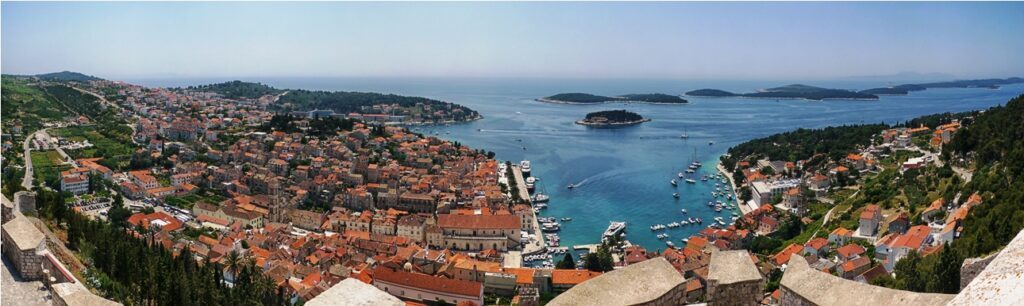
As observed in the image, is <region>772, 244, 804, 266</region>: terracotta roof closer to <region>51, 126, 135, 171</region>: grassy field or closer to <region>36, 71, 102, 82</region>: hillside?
<region>51, 126, 135, 171</region>: grassy field

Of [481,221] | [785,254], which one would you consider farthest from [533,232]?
[785,254]

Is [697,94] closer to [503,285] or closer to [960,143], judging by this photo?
[960,143]

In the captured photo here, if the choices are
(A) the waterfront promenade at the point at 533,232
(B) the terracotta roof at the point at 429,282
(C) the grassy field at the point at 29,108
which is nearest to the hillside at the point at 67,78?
(C) the grassy field at the point at 29,108

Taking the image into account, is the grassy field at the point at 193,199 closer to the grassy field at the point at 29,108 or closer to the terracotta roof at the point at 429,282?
the terracotta roof at the point at 429,282

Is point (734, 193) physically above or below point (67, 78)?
below

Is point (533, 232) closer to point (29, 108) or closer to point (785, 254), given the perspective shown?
point (785, 254)

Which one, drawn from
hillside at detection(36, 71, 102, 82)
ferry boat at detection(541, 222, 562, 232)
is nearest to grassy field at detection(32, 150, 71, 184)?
ferry boat at detection(541, 222, 562, 232)
